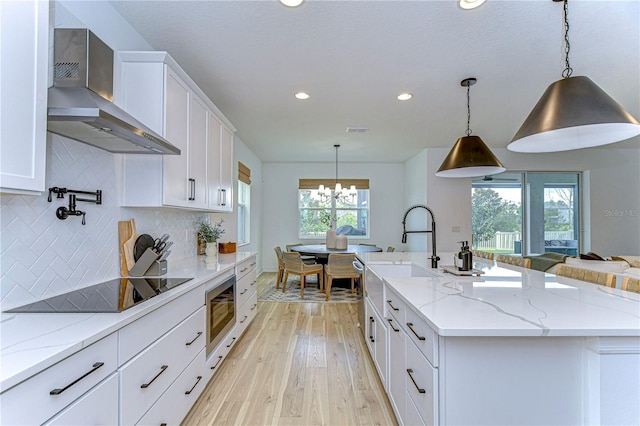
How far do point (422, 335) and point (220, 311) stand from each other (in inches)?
67.6

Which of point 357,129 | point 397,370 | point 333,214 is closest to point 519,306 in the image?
point 397,370

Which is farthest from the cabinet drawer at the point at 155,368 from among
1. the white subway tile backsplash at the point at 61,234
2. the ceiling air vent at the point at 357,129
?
the ceiling air vent at the point at 357,129

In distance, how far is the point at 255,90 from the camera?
10.3ft

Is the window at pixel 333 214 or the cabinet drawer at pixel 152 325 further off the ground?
the window at pixel 333 214

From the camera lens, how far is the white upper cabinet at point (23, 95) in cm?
104

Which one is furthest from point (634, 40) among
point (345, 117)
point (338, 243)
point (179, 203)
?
point (338, 243)

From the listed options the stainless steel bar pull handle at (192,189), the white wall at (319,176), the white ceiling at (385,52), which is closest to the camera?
the white ceiling at (385,52)

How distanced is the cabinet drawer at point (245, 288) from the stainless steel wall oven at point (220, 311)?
0.55 feet

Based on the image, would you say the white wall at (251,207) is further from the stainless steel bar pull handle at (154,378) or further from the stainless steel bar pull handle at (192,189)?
the stainless steel bar pull handle at (154,378)

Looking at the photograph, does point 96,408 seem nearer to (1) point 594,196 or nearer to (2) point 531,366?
(2) point 531,366

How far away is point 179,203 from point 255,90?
5.04 ft

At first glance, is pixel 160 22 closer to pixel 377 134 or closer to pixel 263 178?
pixel 377 134

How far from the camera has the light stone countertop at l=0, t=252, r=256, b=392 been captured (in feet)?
2.69

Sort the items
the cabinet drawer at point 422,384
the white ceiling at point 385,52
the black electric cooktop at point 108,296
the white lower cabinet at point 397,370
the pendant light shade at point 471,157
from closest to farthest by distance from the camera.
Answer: the cabinet drawer at point 422,384 < the black electric cooktop at point 108,296 < the white lower cabinet at point 397,370 < the white ceiling at point 385,52 < the pendant light shade at point 471,157
